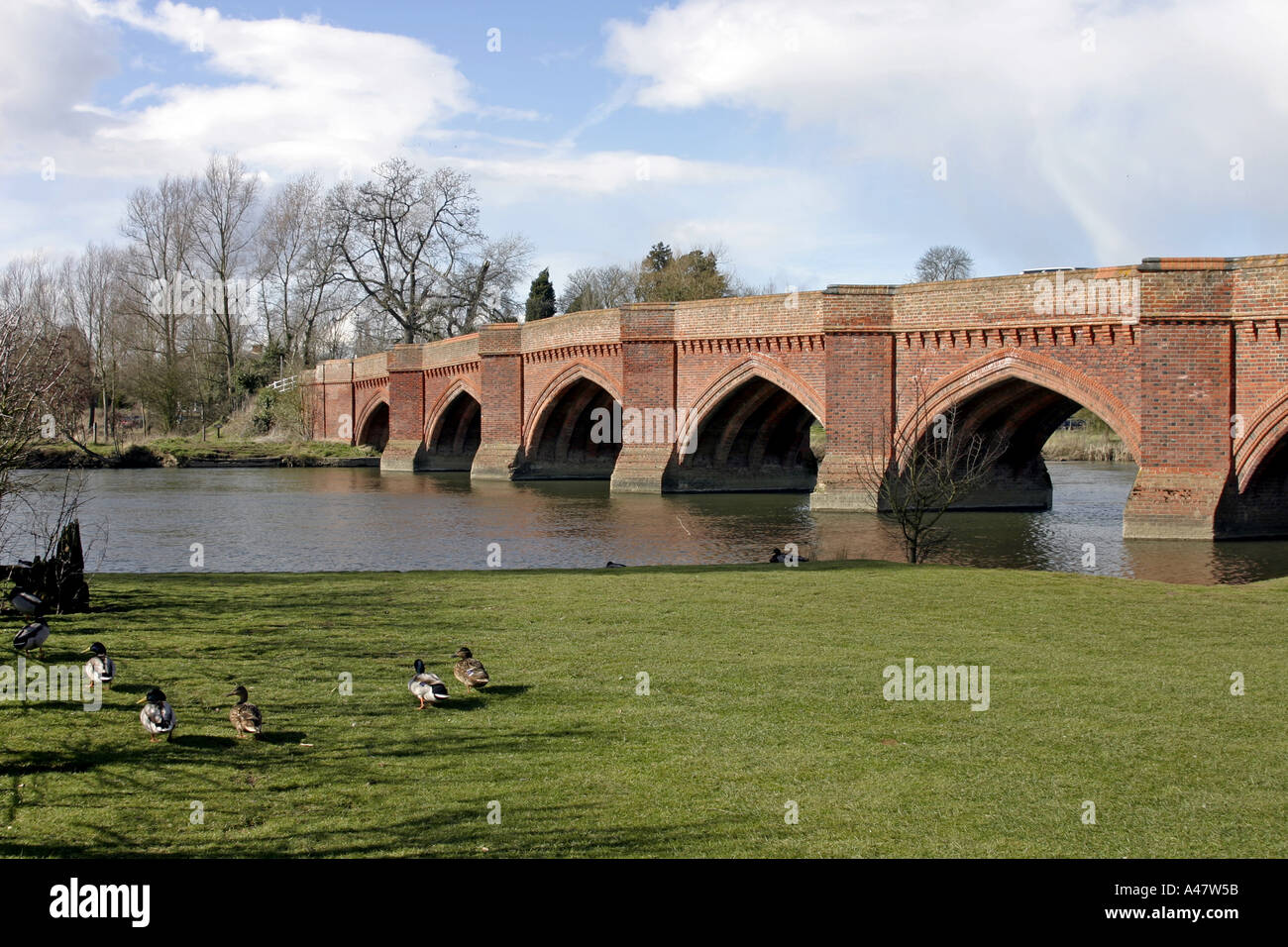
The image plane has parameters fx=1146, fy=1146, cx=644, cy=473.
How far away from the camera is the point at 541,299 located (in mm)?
70312

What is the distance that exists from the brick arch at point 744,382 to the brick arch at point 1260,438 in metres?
9.70

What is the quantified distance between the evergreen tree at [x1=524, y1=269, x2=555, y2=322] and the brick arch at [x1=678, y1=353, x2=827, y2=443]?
38.0 m

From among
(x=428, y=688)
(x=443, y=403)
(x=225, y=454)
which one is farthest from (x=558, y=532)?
(x=225, y=454)

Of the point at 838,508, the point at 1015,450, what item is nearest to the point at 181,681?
the point at 838,508

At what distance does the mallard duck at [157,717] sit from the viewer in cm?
620

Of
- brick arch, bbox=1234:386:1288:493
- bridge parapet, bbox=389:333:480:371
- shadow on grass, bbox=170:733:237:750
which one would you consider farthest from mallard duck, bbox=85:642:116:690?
bridge parapet, bbox=389:333:480:371

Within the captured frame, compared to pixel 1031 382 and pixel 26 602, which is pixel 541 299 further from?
pixel 26 602

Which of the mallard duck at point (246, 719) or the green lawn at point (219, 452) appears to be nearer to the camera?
the mallard duck at point (246, 719)

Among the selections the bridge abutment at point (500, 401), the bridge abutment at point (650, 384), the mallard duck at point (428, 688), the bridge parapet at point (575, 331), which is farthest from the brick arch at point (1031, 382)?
the bridge abutment at point (500, 401)

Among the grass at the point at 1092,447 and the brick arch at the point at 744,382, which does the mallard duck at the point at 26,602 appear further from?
the grass at the point at 1092,447

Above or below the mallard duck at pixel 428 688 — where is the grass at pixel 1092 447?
above

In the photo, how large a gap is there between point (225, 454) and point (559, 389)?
1890cm

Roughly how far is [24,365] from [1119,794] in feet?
30.3

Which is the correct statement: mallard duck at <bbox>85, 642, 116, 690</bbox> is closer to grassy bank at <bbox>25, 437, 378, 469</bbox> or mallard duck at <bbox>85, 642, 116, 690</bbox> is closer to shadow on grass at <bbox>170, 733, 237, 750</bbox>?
shadow on grass at <bbox>170, 733, 237, 750</bbox>
